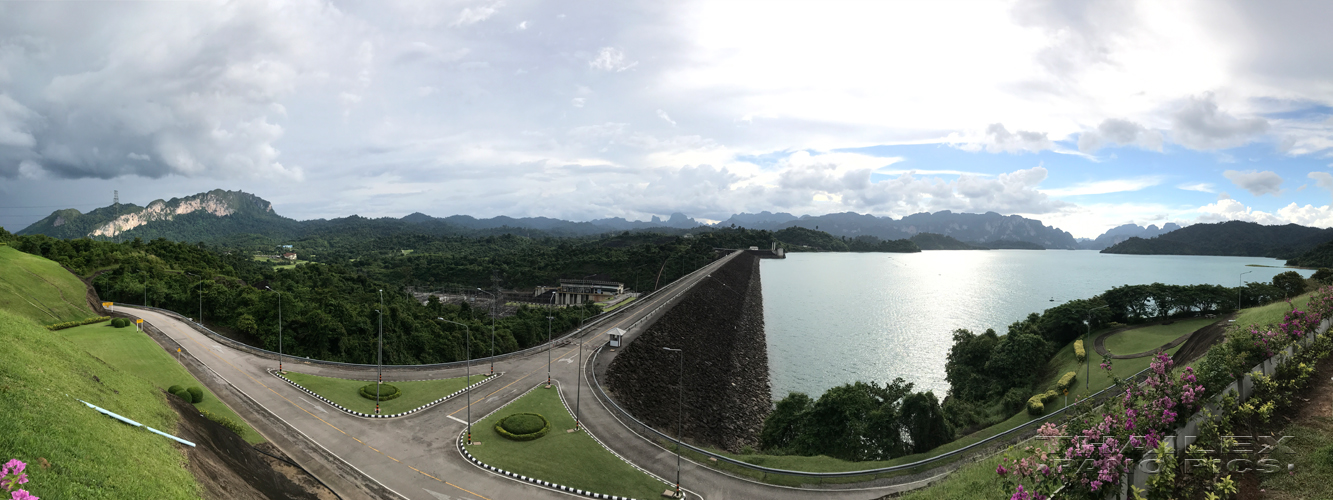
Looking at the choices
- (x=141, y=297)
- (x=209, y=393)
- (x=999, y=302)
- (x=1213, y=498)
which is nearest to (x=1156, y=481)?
(x=1213, y=498)

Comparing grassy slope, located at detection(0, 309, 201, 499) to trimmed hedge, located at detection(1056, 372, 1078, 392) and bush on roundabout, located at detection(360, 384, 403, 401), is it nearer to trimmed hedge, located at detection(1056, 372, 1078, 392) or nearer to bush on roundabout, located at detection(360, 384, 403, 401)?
bush on roundabout, located at detection(360, 384, 403, 401)

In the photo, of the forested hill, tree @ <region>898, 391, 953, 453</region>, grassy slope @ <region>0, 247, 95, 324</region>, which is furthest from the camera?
the forested hill

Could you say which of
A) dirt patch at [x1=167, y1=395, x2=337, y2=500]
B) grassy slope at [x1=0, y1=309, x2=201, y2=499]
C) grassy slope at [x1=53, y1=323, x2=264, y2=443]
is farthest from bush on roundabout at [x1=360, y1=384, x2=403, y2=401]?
grassy slope at [x1=0, y1=309, x2=201, y2=499]

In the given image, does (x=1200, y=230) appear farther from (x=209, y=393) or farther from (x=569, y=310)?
(x=209, y=393)

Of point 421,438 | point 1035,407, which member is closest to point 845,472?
point 1035,407

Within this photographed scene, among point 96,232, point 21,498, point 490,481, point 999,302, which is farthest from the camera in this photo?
point 96,232

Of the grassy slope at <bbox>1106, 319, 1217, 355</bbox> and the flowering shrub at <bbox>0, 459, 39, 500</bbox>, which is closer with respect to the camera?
the flowering shrub at <bbox>0, 459, 39, 500</bbox>

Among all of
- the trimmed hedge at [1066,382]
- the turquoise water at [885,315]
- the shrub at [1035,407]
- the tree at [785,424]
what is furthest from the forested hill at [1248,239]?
the tree at [785,424]
